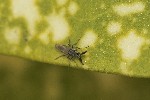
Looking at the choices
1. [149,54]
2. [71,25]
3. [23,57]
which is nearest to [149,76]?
[149,54]

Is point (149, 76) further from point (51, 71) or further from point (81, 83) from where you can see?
point (51, 71)

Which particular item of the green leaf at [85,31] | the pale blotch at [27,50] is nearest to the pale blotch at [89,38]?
the green leaf at [85,31]

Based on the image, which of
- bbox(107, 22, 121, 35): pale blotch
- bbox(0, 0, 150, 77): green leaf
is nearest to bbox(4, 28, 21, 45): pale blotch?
bbox(0, 0, 150, 77): green leaf

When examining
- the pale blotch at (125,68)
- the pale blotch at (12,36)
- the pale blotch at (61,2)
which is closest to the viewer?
the pale blotch at (125,68)

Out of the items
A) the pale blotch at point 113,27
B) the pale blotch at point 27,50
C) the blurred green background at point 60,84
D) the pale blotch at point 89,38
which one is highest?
the pale blotch at point 113,27

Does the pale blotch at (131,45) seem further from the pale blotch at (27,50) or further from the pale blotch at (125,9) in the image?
the pale blotch at (27,50)

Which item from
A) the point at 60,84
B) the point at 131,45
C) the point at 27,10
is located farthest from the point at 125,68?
the point at 27,10
